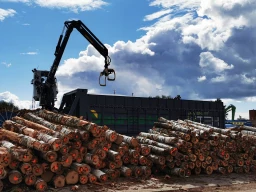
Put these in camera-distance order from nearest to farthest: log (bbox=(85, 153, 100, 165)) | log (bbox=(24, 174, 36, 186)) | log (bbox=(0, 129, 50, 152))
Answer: log (bbox=(24, 174, 36, 186)), log (bbox=(0, 129, 50, 152)), log (bbox=(85, 153, 100, 165))

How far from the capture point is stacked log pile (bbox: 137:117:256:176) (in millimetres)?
13531

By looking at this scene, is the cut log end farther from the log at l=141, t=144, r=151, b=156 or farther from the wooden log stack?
the log at l=141, t=144, r=151, b=156

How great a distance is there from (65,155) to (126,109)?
12.6 metres

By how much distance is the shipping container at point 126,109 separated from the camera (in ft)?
71.4

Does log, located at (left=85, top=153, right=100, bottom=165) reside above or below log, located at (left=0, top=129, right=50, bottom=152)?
below

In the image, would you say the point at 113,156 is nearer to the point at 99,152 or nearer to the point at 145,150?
the point at 99,152

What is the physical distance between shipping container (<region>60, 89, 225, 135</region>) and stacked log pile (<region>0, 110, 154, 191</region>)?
795 centimetres

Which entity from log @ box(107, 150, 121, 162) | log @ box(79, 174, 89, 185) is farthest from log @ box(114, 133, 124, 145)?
log @ box(79, 174, 89, 185)

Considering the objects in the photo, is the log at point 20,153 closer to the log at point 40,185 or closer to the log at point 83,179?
the log at point 40,185

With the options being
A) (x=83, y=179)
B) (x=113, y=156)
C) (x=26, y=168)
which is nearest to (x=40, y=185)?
(x=26, y=168)

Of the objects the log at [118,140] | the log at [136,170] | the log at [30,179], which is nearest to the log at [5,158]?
the log at [30,179]

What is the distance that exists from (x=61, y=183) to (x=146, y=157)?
3.81m

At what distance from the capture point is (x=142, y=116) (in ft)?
79.9

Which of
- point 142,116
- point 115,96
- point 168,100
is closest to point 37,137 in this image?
point 115,96
